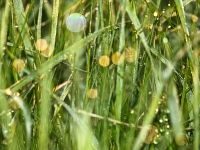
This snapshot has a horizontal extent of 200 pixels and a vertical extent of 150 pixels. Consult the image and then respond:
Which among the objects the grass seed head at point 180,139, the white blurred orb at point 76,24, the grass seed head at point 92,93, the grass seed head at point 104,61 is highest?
the white blurred orb at point 76,24

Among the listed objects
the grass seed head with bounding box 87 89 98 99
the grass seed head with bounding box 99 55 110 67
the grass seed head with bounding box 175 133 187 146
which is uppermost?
the grass seed head with bounding box 99 55 110 67

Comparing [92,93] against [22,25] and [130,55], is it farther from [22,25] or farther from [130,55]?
[22,25]

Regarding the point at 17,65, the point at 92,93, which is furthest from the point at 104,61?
the point at 17,65

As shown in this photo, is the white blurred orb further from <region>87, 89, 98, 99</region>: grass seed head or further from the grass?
<region>87, 89, 98, 99</region>: grass seed head

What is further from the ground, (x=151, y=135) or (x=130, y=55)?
(x=130, y=55)

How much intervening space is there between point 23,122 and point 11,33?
230mm

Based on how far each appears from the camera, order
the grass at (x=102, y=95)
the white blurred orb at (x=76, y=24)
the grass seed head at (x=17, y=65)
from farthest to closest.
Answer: the white blurred orb at (x=76, y=24) < the grass seed head at (x=17, y=65) < the grass at (x=102, y=95)

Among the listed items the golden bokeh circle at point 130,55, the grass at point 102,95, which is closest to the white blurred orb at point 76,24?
the grass at point 102,95

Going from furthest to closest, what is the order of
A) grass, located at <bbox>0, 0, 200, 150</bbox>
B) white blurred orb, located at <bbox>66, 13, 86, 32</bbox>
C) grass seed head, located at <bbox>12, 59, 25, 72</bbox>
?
white blurred orb, located at <bbox>66, 13, 86, 32</bbox>
grass seed head, located at <bbox>12, 59, 25, 72</bbox>
grass, located at <bbox>0, 0, 200, 150</bbox>

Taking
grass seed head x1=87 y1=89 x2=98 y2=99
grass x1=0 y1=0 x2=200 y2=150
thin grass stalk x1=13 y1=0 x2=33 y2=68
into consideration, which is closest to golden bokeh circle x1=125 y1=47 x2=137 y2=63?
grass x1=0 y1=0 x2=200 y2=150

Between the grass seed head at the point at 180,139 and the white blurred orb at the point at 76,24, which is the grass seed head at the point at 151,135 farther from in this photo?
the white blurred orb at the point at 76,24

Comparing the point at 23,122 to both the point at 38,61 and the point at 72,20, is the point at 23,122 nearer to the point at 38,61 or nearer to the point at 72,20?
the point at 38,61

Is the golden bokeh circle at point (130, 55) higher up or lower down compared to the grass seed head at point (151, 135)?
higher up

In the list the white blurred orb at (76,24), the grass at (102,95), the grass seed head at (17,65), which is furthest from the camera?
the white blurred orb at (76,24)
